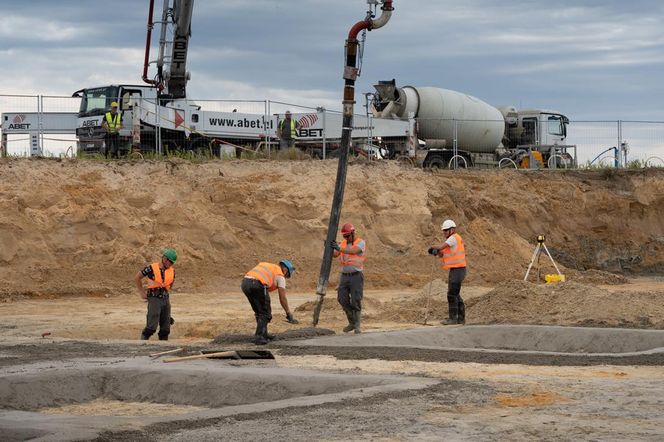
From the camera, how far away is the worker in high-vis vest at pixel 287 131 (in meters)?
31.5

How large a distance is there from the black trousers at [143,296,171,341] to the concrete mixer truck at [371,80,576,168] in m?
17.5

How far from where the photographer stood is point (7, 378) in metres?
12.2

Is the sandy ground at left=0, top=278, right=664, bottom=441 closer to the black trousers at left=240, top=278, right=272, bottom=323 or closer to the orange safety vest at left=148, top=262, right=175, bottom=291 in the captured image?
the black trousers at left=240, top=278, right=272, bottom=323

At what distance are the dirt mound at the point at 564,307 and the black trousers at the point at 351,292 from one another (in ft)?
9.69

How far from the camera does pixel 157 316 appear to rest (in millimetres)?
16812

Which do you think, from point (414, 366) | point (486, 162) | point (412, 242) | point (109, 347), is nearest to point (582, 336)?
point (414, 366)

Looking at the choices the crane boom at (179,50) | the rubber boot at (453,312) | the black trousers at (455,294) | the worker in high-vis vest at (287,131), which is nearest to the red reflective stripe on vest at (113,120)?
the crane boom at (179,50)

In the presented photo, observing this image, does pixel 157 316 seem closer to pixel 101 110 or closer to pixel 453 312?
pixel 453 312

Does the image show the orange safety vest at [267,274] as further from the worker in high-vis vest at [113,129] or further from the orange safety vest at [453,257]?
the worker in high-vis vest at [113,129]

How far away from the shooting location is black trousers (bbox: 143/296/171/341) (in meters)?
16.7

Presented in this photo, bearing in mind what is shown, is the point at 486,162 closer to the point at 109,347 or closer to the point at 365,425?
the point at 109,347

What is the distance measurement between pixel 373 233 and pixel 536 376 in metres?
17.7

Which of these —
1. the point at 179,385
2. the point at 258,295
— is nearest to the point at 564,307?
the point at 258,295

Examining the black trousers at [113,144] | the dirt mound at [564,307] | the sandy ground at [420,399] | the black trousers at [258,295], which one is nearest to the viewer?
the sandy ground at [420,399]
